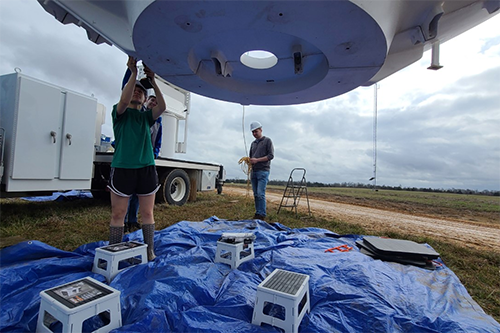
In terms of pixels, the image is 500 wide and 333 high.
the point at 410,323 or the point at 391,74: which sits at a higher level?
the point at 391,74

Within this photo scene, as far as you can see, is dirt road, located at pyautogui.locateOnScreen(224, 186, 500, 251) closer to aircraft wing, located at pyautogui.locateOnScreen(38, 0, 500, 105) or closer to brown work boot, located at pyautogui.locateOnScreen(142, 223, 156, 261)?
aircraft wing, located at pyautogui.locateOnScreen(38, 0, 500, 105)

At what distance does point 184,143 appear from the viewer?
779 centimetres

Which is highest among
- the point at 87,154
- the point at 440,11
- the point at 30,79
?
the point at 30,79

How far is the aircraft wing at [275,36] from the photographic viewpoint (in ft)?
3.92

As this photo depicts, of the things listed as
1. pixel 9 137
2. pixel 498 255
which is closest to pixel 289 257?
pixel 498 255

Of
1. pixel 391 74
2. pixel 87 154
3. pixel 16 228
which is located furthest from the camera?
pixel 87 154

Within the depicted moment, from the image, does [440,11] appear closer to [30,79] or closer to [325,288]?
[325,288]

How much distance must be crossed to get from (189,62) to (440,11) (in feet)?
5.10

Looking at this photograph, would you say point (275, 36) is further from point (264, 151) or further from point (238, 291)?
point (264, 151)

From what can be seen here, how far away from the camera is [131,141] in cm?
211

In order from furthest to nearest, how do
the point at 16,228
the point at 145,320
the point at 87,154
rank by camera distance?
the point at 87,154 → the point at 16,228 → the point at 145,320

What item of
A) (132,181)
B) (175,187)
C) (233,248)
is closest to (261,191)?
(233,248)

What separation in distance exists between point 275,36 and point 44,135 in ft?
12.0

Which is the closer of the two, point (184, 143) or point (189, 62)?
point (189, 62)
